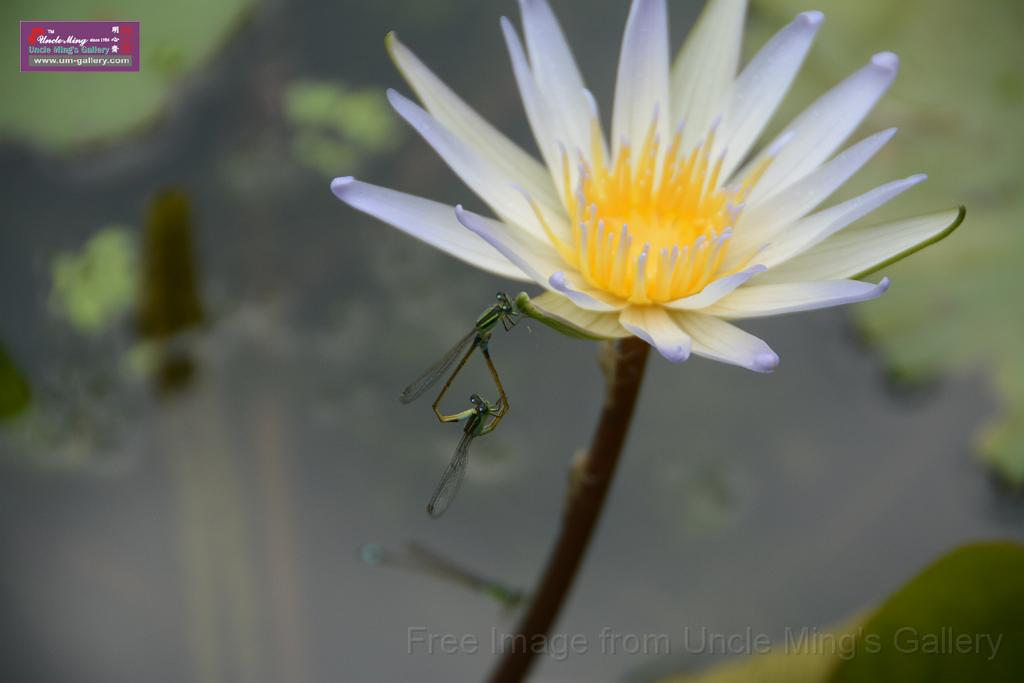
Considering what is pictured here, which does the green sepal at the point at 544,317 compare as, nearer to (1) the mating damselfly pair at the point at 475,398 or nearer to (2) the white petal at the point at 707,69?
(1) the mating damselfly pair at the point at 475,398

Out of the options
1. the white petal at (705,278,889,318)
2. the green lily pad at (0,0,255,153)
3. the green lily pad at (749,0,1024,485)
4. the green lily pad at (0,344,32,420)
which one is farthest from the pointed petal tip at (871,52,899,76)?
the green lily pad at (0,344,32,420)

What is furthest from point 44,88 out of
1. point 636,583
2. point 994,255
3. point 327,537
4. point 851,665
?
point 994,255

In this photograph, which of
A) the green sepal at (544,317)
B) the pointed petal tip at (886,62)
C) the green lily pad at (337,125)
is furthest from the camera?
Result: the green lily pad at (337,125)

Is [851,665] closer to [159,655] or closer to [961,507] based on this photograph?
[961,507]

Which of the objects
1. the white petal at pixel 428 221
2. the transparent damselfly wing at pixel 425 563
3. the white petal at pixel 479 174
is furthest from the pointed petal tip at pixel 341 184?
the transparent damselfly wing at pixel 425 563

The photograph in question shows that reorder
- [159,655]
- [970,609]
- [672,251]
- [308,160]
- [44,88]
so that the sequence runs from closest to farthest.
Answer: [672,251]
[970,609]
[159,655]
[44,88]
[308,160]

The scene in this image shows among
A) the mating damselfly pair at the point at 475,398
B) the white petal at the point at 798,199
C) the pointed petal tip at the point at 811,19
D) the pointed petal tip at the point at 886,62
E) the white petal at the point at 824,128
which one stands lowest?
the mating damselfly pair at the point at 475,398

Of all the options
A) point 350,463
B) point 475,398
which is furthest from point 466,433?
point 350,463
